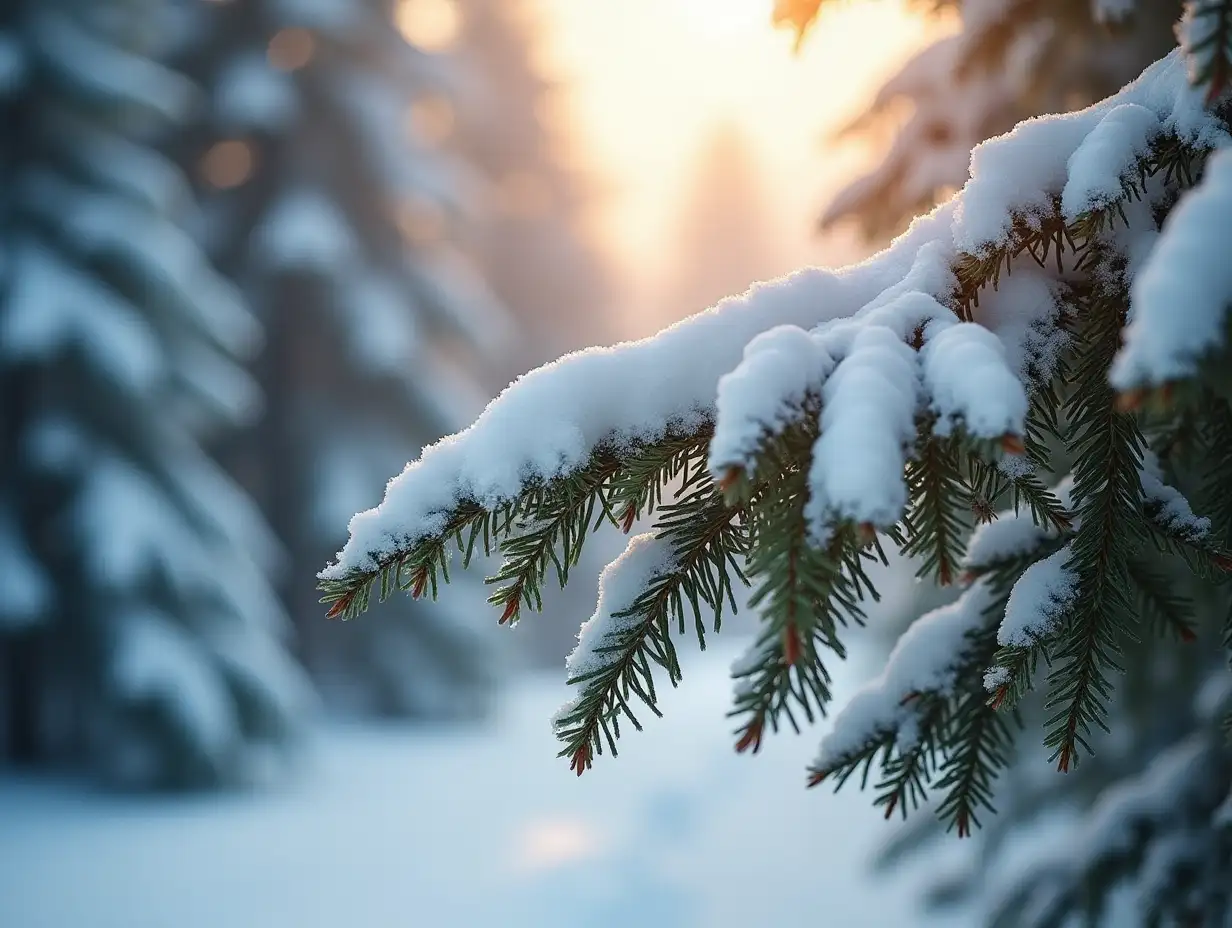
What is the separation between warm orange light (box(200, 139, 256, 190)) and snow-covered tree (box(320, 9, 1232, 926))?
1120cm

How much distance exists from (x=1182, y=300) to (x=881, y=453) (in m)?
0.29

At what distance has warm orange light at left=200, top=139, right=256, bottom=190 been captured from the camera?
440 inches

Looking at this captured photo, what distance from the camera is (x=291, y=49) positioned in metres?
11.1


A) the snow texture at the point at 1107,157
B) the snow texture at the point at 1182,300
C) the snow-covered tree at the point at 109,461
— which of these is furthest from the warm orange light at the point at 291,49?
the snow texture at the point at 1182,300

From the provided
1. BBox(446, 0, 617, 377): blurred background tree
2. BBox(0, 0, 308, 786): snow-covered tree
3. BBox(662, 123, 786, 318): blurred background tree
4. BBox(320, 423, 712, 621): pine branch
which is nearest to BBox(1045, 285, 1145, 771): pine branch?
BBox(320, 423, 712, 621): pine branch

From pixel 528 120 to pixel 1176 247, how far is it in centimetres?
1802

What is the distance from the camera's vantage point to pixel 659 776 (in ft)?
31.4

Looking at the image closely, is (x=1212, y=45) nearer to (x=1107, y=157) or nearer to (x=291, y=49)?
(x=1107, y=157)

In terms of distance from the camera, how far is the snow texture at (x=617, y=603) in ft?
4.36

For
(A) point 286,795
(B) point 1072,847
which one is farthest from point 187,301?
(B) point 1072,847

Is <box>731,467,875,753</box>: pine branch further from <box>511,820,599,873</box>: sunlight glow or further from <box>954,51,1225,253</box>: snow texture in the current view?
<box>511,820,599,873</box>: sunlight glow

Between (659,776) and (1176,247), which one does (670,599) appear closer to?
(1176,247)

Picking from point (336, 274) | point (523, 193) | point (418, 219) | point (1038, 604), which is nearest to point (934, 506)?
point (1038, 604)

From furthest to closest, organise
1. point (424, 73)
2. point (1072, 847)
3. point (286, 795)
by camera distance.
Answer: point (424, 73) → point (286, 795) → point (1072, 847)
